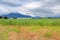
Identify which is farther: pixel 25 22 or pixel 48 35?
pixel 25 22

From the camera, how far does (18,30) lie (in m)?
10.0

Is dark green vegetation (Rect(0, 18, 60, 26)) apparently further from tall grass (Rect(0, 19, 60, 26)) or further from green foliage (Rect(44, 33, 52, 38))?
green foliage (Rect(44, 33, 52, 38))

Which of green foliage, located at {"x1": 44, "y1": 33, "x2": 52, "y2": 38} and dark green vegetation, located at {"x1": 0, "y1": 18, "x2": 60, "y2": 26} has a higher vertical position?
dark green vegetation, located at {"x1": 0, "y1": 18, "x2": 60, "y2": 26}

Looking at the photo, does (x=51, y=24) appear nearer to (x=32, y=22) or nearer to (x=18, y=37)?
(x=32, y=22)

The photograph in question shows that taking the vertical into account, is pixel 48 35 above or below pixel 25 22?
below

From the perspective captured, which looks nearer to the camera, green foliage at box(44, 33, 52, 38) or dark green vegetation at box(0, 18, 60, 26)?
green foliage at box(44, 33, 52, 38)

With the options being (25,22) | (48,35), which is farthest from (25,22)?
(48,35)

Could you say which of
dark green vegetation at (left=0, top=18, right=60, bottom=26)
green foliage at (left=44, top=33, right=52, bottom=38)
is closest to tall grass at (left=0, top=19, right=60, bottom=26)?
dark green vegetation at (left=0, top=18, right=60, bottom=26)

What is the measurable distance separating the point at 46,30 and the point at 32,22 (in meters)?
2.44

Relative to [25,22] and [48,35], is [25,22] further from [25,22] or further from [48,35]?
[48,35]

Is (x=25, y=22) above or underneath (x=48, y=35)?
above

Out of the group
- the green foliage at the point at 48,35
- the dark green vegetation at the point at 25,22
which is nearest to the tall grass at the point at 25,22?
the dark green vegetation at the point at 25,22

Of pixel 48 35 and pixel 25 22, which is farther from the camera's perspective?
pixel 25 22

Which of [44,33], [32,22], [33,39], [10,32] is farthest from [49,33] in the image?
[32,22]
